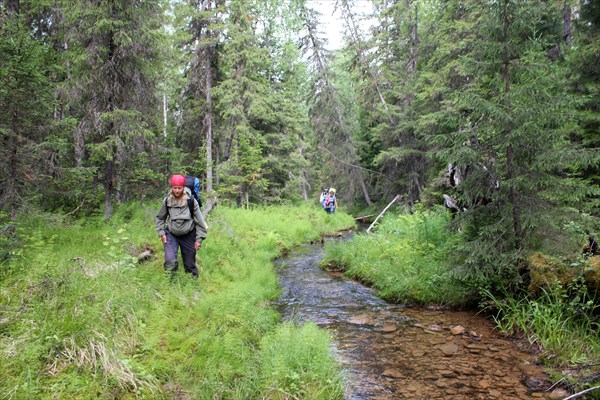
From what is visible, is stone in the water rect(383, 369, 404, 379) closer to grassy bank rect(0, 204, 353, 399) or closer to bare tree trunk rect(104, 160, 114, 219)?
grassy bank rect(0, 204, 353, 399)

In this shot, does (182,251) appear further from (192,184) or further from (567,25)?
(567,25)

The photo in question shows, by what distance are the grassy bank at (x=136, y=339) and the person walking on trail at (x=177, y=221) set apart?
0.50m

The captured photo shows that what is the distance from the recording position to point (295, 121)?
901 inches

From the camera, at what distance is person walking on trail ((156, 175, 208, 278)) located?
21.4ft

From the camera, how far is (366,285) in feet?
29.8

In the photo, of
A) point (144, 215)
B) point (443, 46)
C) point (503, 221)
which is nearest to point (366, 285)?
point (503, 221)

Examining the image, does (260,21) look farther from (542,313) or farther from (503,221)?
(542,313)

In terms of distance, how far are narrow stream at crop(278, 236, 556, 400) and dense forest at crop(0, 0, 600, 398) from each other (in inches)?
27.6

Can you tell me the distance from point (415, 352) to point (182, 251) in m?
4.53

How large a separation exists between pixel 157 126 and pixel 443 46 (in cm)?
1348

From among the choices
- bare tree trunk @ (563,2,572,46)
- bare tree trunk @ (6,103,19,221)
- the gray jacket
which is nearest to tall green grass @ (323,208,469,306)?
the gray jacket

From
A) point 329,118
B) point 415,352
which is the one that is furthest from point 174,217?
point 329,118

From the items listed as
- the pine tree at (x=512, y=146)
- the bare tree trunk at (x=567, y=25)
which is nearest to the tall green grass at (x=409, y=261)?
the pine tree at (x=512, y=146)

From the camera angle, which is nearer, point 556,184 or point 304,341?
point 304,341
